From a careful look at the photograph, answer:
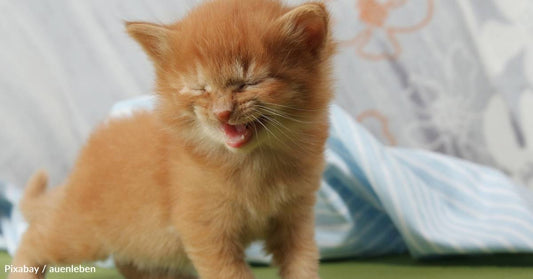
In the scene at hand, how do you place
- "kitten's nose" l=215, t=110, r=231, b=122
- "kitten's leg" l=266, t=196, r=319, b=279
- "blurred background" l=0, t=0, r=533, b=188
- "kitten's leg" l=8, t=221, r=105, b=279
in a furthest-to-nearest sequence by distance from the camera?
"blurred background" l=0, t=0, r=533, b=188, "kitten's leg" l=8, t=221, r=105, b=279, "kitten's leg" l=266, t=196, r=319, b=279, "kitten's nose" l=215, t=110, r=231, b=122

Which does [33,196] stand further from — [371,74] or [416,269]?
[371,74]

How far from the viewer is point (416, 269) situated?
158 cm

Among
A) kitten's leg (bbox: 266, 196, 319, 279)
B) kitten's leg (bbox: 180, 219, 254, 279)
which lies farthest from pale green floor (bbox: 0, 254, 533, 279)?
kitten's leg (bbox: 180, 219, 254, 279)

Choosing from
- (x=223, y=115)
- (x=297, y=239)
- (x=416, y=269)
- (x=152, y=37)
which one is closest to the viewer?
(x=223, y=115)

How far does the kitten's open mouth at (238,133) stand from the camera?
99 centimetres

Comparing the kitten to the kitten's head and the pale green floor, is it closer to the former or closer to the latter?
the kitten's head

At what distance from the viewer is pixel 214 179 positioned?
3.66ft

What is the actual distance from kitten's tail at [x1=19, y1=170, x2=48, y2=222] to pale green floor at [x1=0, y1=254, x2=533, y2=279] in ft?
0.51

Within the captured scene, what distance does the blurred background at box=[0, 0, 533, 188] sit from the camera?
2.04 m

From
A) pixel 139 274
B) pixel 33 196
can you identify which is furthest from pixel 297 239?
pixel 33 196

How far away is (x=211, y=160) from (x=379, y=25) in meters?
1.15

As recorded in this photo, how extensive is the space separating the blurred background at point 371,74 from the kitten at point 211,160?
0.68 metres

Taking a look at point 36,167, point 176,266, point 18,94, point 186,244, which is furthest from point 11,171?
point 186,244

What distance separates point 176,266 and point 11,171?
1.02 m
